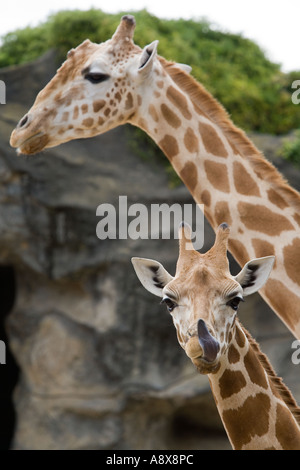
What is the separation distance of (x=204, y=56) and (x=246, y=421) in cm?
709

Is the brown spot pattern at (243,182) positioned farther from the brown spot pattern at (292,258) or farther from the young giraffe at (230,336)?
the young giraffe at (230,336)

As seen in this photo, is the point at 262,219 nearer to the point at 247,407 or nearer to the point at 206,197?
the point at 206,197

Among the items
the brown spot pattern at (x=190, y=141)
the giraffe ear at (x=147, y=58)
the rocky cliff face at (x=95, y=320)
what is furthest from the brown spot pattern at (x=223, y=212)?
the rocky cliff face at (x=95, y=320)

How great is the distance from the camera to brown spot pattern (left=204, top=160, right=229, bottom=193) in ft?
13.6

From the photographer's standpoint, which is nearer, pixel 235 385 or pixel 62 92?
pixel 235 385

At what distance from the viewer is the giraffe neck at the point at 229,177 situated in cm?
A: 394

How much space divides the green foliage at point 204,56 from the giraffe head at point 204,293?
18.8 ft

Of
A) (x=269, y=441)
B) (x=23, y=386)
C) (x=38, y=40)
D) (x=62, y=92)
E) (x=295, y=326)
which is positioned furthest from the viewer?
(x=38, y=40)

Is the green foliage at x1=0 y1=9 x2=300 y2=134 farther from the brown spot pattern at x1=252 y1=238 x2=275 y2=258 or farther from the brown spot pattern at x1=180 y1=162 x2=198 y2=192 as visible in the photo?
the brown spot pattern at x1=252 y1=238 x2=275 y2=258

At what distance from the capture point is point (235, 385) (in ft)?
10.5

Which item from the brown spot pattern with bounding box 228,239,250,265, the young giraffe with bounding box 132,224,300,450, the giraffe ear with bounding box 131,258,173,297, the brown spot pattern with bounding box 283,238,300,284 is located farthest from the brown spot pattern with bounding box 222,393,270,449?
the brown spot pattern with bounding box 228,239,250,265

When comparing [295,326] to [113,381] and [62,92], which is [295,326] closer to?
[62,92]

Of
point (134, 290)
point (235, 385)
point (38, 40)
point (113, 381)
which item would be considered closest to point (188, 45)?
point (38, 40)

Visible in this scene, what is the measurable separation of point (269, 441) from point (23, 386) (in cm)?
558
